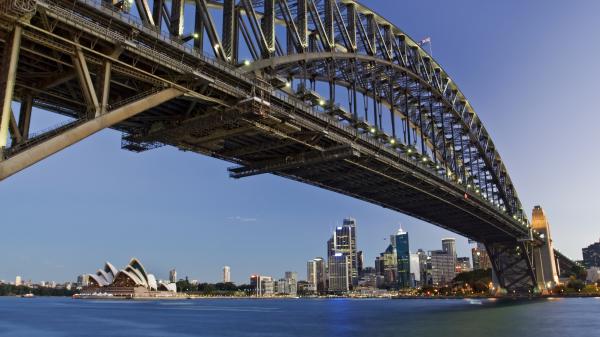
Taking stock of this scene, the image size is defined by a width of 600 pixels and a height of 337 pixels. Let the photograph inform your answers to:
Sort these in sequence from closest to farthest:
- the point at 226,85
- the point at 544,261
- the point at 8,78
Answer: the point at 8,78 → the point at 226,85 → the point at 544,261

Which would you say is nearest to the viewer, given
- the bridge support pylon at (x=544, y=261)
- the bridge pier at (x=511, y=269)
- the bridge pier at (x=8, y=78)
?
the bridge pier at (x=8, y=78)

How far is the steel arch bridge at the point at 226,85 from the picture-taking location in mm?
21344

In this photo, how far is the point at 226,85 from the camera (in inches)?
1179

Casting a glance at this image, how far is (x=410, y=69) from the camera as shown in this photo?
60.9 m

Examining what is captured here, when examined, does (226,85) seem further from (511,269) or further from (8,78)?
(511,269)

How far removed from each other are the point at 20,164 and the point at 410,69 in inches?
1918

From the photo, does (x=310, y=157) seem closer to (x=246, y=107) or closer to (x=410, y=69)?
(x=246, y=107)

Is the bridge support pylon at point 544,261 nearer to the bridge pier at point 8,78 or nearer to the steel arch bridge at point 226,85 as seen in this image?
the steel arch bridge at point 226,85

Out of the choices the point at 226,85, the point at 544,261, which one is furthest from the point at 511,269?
the point at 226,85

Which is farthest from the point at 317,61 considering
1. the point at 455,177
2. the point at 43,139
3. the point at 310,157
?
the point at 455,177

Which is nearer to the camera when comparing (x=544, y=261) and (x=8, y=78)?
(x=8, y=78)

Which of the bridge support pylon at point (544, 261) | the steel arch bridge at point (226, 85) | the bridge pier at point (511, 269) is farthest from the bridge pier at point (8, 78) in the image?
the bridge support pylon at point (544, 261)

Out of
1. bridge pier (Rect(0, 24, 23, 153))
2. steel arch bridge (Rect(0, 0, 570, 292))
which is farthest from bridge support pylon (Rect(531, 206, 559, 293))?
bridge pier (Rect(0, 24, 23, 153))

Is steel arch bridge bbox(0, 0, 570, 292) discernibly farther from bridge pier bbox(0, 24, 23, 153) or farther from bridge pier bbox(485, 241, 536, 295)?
bridge pier bbox(485, 241, 536, 295)
